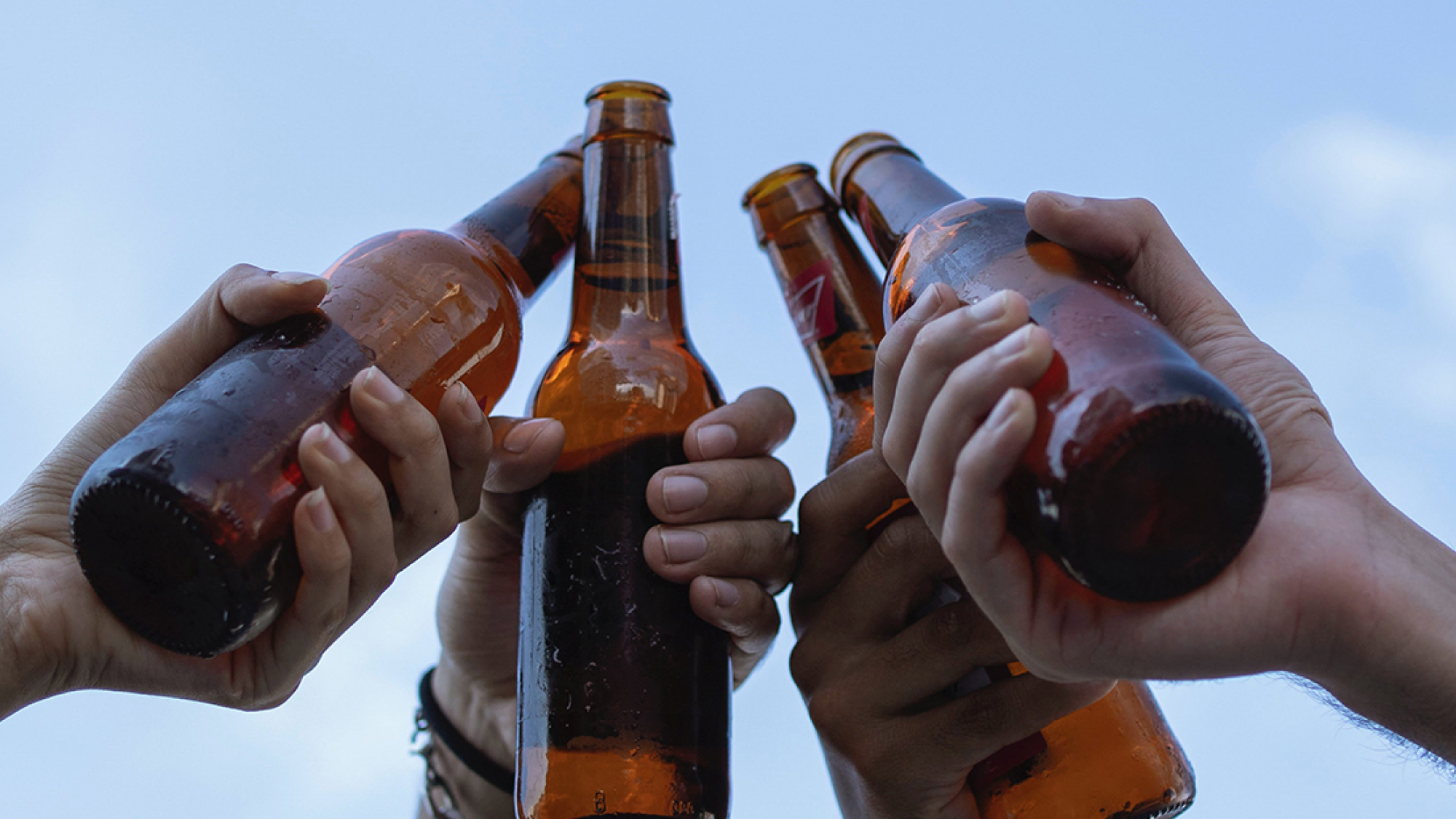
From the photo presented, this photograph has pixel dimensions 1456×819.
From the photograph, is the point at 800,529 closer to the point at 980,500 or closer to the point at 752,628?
the point at 752,628

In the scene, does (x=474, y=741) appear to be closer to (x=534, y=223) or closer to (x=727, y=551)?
(x=727, y=551)

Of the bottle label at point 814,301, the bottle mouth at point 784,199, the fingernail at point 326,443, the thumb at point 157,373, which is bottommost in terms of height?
the fingernail at point 326,443

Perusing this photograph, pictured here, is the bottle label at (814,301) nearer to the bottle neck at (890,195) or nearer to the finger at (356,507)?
the bottle neck at (890,195)

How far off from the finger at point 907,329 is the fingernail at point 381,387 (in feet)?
1.28

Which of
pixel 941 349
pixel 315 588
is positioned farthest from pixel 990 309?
pixel 315 588

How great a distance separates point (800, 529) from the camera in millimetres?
1162

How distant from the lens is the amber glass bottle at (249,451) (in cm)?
68

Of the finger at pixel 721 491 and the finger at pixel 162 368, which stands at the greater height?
the finger at pixel 162 368

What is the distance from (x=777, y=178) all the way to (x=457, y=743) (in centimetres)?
101

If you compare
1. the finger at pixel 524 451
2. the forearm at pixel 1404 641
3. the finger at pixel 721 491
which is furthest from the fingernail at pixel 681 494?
the forearm at pixel 1404 641

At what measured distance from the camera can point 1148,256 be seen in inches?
35.3

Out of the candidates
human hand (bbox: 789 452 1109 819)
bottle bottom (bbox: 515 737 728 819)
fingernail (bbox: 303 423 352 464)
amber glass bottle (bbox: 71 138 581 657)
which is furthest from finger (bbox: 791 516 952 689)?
fingernail (bbox: 303 423 352 464)

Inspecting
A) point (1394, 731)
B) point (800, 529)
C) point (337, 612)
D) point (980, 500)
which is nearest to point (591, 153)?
point (800, 529)

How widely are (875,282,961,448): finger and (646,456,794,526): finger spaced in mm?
295
